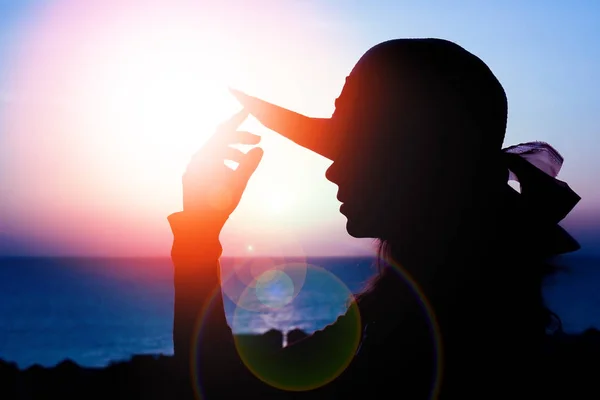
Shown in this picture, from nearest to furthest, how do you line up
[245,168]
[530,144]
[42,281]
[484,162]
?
[484,162] < [245,168] < [530,144] < [42,281]

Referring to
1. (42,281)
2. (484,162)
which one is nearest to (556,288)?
(484,162)

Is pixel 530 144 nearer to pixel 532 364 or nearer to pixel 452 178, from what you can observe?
pixel 452 178

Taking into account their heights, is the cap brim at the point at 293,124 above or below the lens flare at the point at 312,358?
above

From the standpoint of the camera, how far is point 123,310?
2667 inches

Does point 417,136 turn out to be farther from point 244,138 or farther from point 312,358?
point 312,358

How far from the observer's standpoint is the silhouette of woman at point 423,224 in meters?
1.56

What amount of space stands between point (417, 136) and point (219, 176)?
30.0 inches

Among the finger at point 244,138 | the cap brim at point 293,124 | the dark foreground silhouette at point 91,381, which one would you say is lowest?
the dark foreground silhouette at point 91,381

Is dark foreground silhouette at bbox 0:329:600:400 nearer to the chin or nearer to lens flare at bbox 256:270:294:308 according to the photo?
the chin

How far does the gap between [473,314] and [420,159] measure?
525 mm

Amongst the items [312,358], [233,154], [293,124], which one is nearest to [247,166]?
[233,154]

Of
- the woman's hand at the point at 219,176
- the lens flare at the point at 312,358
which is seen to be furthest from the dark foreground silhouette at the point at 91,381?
the woman's hand at the point at 219,176

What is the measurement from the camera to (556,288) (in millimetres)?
1988

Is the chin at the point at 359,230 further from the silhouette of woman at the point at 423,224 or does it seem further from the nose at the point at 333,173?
the nose at the point at 333,173
